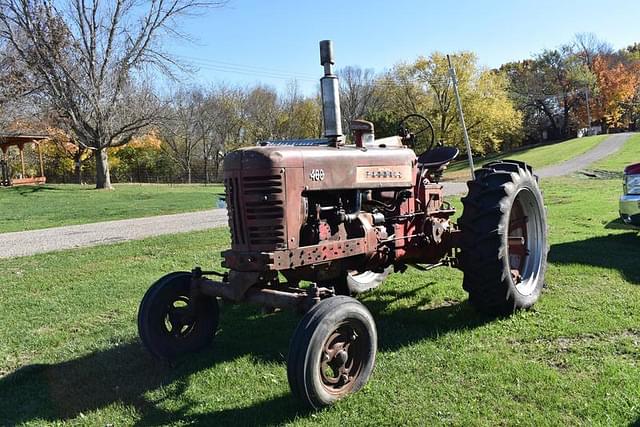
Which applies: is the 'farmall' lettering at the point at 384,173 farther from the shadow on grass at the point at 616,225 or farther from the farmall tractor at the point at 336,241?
the shadow on grass at the point at 616,225

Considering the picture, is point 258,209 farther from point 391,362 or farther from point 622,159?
point 622,159

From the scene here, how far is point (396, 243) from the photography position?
501 centimetres

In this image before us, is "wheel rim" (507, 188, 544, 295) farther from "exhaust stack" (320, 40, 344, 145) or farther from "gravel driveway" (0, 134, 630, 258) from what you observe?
"gravel driveway" (0, 134, 630, 258)

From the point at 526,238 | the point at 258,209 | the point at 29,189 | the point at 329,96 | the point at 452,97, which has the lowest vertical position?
the point at 526,238

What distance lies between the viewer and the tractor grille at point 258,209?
12.7 feet

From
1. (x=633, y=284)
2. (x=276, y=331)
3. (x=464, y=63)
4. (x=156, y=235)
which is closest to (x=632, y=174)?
(x=633, y=284)

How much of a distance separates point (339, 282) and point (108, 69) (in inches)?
1041

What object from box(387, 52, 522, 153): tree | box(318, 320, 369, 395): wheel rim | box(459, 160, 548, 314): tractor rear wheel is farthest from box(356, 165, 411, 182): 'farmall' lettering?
box(387, 52, 522, 153): tree

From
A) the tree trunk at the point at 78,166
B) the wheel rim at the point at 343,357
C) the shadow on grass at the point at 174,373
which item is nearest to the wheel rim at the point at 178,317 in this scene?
the shadow on grass at the point at 174,373

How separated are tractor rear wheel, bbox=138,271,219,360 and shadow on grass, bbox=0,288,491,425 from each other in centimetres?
11

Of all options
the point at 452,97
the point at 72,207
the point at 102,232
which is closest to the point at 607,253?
the point at 102,232

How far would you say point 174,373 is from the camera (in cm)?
424

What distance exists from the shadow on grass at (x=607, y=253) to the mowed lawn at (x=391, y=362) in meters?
0.04

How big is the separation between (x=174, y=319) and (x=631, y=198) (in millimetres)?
6367
